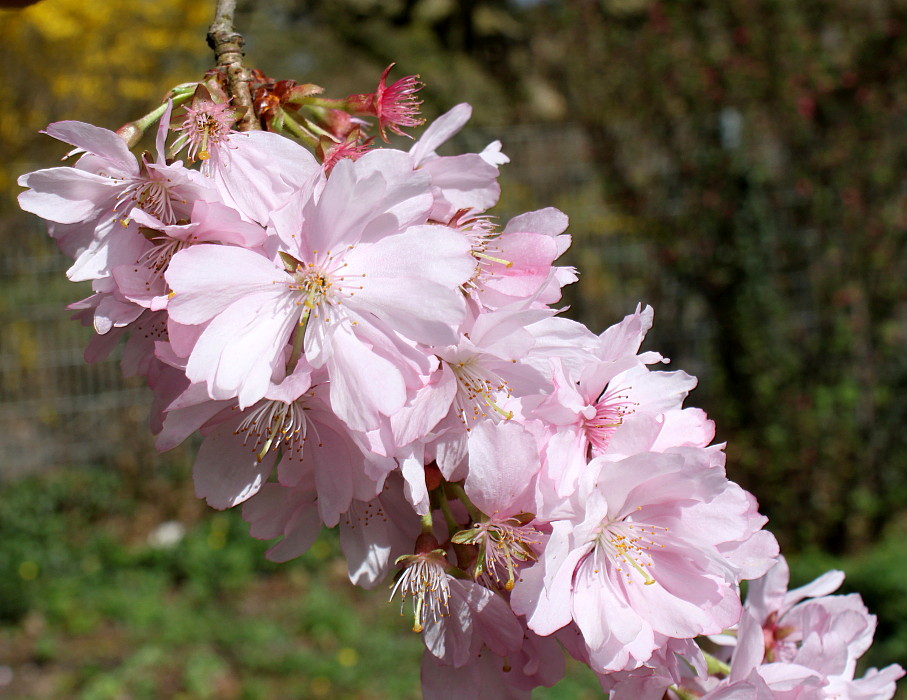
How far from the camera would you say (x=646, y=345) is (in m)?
6.16

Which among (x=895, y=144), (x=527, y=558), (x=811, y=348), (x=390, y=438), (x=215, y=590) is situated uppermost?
(x=390, y=438)

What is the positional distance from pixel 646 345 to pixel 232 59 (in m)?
5.51

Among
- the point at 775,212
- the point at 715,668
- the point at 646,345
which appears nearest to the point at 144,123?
the point at 715,668

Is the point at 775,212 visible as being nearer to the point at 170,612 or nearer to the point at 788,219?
the point at 788,219

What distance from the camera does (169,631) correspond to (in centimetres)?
446

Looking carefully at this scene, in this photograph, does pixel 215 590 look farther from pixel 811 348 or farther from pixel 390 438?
pixel 390 438

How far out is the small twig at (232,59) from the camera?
0.87 meters

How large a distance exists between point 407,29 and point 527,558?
10.1m

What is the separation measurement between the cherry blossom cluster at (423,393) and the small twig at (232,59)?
0.06ft

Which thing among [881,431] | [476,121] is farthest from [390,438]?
[476,121]

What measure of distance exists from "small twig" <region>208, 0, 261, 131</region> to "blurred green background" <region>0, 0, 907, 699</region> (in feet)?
11.3

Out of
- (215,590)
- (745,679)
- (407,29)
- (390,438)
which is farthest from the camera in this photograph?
(407,29)

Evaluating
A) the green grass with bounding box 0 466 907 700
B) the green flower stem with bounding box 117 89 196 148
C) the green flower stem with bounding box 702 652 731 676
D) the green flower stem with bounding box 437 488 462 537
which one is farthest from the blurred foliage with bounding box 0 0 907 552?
the green flower stem with bounding box 117 89 196 148

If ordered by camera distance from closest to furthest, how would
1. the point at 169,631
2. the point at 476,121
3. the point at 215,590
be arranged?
the point at 169,631
the point at 215,590
the point at 476,121
